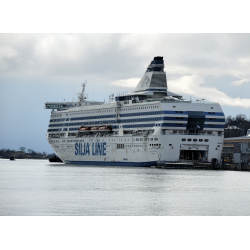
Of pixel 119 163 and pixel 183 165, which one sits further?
pixel 119 163

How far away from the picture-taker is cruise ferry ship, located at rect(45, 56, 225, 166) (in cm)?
6244

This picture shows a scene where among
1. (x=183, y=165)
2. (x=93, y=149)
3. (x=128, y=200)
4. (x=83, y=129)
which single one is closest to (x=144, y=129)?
(x=183, y=165)

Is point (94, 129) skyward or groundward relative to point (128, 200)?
skyward

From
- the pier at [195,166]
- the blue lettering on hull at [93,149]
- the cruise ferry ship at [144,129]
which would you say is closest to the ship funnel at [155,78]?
the cruise ferry ship at [144,129]

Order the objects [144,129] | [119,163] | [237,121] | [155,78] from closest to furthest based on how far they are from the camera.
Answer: [144,129] → [119,163] → [155,78] → [237,121]

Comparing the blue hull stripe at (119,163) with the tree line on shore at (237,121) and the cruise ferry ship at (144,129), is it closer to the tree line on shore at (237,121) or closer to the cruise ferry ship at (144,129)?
the cruise ferry ship at (144,129)

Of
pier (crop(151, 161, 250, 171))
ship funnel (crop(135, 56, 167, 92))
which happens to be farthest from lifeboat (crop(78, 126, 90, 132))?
pier (crop(151, 161, 250, 171))

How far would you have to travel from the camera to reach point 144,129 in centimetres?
6638

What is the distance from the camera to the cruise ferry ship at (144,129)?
62.4m

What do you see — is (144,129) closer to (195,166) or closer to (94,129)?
(195,166)
